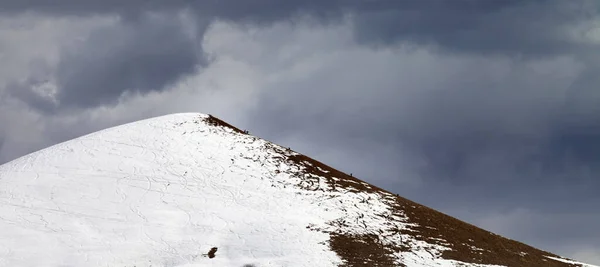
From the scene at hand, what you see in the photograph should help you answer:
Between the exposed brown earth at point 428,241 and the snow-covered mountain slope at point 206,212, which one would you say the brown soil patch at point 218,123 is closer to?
the snow-covered mountain slope at point 206,212

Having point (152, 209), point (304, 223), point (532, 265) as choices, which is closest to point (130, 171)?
point (152, 209)

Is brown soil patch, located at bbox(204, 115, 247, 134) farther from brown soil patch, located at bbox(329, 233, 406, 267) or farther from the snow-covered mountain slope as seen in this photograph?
brown soil patch, located at bbox(329, 233, 406, 267)

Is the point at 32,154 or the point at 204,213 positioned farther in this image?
the point at 32,154

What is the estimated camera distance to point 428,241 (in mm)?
56062

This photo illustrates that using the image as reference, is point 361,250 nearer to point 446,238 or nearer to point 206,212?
point 446,238

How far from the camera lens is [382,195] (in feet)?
210

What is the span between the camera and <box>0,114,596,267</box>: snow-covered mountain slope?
5141 cm

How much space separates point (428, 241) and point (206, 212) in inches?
659

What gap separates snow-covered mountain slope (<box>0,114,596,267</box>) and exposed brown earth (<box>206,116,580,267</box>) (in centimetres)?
15

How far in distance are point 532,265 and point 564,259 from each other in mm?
7096

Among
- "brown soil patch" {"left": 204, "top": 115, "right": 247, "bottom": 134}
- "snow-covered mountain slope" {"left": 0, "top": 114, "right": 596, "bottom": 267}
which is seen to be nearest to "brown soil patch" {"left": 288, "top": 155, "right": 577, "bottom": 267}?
"snow-covered mountain slope" {"left": 0, "top": 114, "right": 596, "bottom": 267}

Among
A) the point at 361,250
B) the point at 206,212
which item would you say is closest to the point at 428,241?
the point at 361,250

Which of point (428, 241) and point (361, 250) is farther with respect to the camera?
point (428, 241)

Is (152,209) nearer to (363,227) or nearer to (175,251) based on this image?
(175,251)
